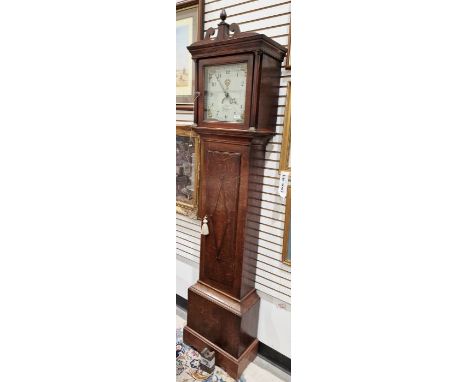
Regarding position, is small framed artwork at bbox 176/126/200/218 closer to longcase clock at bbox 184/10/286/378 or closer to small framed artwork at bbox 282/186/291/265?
longcase clock at bbox 184/10/286/378

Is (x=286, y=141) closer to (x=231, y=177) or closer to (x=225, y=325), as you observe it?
(x=231, y=177)

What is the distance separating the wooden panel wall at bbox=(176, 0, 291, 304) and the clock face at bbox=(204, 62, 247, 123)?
26cm

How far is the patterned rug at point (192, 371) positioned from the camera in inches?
72.1

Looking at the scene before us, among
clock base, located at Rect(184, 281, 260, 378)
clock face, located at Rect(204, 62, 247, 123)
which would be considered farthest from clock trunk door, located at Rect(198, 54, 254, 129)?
clock base, located at Rect(184, 281, 260, 378)

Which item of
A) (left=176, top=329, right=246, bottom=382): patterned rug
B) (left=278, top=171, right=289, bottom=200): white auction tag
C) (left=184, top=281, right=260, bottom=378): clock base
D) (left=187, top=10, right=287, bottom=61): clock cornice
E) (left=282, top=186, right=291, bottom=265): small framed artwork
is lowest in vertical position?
(left=176, top=329, right=246, bottom=382): patterned rug

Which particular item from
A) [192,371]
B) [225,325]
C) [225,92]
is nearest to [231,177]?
[225,92]

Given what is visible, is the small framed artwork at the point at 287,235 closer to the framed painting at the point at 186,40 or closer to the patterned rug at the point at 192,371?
the patterned rug at the point at 192,371

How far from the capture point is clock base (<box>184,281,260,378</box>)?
183cm

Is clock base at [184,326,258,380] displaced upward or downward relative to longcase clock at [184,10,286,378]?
downward

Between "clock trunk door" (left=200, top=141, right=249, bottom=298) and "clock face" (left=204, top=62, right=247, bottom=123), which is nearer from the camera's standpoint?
"clock face" (left=204, top=62, right=247, bottom=123)

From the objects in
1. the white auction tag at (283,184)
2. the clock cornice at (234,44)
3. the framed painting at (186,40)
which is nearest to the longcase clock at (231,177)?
the clock cornice at (234,44)

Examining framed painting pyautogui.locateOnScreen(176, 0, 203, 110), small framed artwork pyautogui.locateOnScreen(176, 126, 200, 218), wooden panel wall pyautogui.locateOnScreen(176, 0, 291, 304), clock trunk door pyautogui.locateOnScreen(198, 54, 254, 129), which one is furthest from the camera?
small framed artwork pyautogui.locateOnScreen(176, 126, 200, 218)
